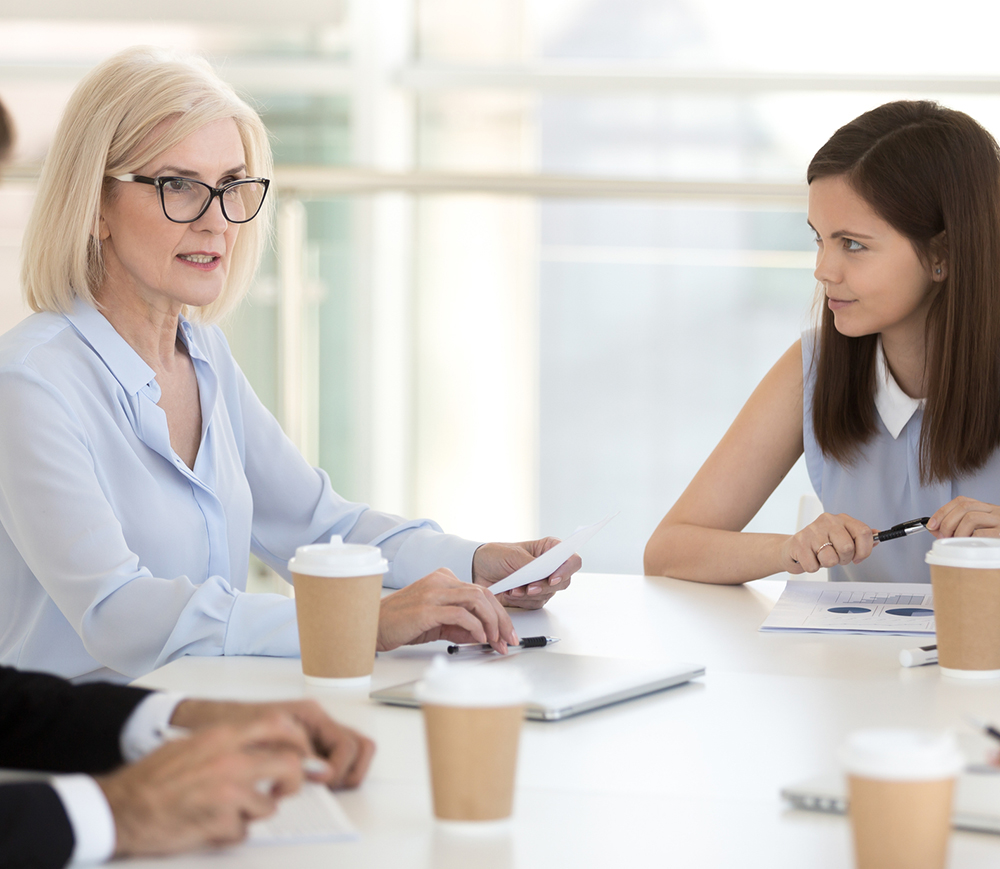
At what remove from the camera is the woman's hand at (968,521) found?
51.3 inches

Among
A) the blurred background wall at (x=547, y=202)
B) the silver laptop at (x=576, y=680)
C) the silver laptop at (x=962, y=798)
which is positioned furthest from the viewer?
the blurred background wall at (x=547, y=202)

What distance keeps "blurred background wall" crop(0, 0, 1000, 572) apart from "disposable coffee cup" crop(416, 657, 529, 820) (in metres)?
2.87

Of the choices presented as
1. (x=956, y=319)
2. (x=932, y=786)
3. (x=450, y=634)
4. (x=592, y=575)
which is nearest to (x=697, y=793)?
(x=932, y=786)

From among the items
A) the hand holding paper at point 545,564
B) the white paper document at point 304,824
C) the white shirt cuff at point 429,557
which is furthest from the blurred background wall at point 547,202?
the white paper document at point 304,824

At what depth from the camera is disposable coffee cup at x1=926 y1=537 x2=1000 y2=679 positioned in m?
0.98

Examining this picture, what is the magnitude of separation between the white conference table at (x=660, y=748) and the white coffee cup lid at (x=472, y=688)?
8 cm

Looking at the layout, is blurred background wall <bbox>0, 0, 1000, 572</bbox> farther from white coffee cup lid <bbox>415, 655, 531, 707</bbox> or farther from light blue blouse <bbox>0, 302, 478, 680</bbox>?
white coffee cup lid <bbox>415, 655, 531, 707</bbox>

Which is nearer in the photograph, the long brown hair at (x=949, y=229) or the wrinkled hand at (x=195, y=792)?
the wrinkled hand at (x=195, y=792)

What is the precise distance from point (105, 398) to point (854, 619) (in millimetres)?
839

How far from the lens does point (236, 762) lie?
0.64 meters

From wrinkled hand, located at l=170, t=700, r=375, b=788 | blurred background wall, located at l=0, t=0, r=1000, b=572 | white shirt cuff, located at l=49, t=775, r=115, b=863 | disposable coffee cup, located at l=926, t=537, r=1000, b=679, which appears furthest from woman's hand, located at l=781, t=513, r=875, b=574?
blurred background wall, located at l=0, t=0, r=1000, b=572

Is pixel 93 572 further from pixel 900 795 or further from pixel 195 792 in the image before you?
pixel 900 795

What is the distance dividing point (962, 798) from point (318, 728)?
0.39 m

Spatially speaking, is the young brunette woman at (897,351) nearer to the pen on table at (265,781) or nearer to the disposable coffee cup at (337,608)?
the disposable coffee cup at (337,608)
